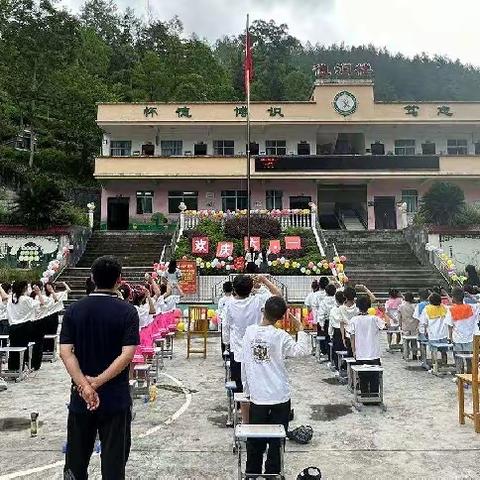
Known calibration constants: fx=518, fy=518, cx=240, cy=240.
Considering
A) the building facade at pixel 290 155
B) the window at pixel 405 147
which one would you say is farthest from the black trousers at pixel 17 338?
the window at pixel 405 147

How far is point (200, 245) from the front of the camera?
69.8 feet

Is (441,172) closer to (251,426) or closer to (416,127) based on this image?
(416,127)

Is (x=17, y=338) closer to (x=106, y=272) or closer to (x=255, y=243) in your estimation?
(x=106, y=272)

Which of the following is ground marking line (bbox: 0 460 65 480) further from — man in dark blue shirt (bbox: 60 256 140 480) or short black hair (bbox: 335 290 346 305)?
short black hair (bbox: 335 290 346 305)

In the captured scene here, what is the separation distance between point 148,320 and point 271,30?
→ 44429 mm

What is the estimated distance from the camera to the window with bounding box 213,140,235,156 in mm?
30000

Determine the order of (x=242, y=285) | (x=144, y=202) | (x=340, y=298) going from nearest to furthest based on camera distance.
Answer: (x=242, y=285), (x=340, y=298), (x=144, y=202)

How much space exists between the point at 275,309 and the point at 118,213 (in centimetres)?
2634

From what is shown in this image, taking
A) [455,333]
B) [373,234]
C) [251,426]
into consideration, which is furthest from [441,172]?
[251,426]

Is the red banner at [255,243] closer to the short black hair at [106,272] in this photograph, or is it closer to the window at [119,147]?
the window at [119,147]

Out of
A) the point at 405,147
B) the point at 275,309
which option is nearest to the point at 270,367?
the point at 275,309

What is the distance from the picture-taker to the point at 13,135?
1340 inches

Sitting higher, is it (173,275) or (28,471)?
(173,275)

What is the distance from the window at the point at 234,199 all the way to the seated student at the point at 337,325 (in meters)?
20.8
